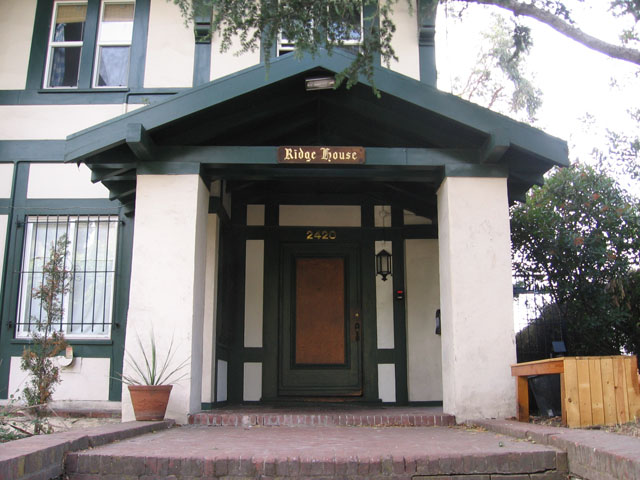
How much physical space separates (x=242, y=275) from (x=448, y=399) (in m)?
3.66

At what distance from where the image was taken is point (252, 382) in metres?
8.78

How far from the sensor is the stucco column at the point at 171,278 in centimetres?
646

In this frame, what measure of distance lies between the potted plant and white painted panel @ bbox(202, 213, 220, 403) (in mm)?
1255

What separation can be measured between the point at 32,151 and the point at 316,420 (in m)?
5.78

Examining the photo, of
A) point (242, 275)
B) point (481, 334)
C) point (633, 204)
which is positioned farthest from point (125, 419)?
point (633, 204)

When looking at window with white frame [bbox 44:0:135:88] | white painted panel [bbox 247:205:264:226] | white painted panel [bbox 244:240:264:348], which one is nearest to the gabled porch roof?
white painted panel [bbox 247:205:264:226]

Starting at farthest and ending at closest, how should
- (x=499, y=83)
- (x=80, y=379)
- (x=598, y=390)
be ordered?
1. (x=499, y=83)
2. (x=80, y=379)
3. (x=598, y=390)

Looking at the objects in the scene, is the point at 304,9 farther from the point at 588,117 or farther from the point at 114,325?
the point at 588,117

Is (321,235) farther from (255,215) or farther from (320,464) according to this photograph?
(320,464)

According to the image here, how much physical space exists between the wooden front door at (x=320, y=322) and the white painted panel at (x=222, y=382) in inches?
31.0

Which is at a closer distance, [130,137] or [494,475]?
[494,475]

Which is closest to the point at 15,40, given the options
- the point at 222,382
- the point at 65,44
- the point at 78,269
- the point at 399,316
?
the point at 65,44

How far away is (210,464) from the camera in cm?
414

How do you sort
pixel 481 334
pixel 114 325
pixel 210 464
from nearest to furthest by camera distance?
pixel 210 464
pixel 481 334
pixel 114 325
